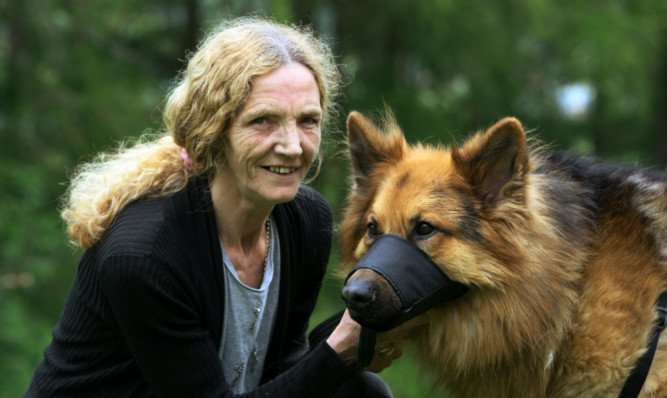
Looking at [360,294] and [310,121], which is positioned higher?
[310,121]

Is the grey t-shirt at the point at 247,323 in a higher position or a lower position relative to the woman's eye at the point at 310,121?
lower

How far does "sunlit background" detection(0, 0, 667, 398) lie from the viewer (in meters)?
8.33

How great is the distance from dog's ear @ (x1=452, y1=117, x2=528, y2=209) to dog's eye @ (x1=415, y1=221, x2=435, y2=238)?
0.27 meters

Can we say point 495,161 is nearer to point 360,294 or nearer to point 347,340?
point 360,294

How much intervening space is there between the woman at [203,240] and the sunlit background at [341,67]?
149 inches

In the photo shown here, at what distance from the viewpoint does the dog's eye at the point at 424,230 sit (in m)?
3.12

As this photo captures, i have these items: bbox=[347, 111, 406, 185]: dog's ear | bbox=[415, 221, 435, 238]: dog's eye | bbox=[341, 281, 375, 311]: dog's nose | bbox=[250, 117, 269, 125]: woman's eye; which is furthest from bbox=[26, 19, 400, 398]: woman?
bbox=[415, 221, 435, 238]: dog's eye

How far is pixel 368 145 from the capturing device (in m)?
3.63

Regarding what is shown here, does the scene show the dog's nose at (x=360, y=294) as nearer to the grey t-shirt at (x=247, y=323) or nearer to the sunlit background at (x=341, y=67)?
the grey t-shirt at (x=247, y=323)

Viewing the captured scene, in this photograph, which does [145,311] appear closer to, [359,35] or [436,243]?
[436,243]

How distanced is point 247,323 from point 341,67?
5539 millimetres

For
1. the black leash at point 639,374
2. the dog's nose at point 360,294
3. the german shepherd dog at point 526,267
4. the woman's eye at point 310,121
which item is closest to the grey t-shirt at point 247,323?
the german shepherd dog at point 526,267

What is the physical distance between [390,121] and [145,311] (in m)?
1.56

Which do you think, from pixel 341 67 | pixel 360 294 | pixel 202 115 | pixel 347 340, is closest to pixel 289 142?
pixel 202 115
